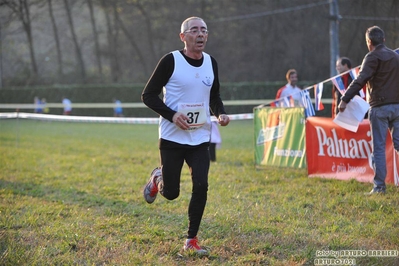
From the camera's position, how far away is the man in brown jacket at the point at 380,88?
727cm

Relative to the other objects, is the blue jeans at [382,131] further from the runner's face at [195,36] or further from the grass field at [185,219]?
the runner's face at [195,36]

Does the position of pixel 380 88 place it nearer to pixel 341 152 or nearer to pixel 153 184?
pixel 341 152

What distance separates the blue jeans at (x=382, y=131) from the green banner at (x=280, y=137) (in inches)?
95.4

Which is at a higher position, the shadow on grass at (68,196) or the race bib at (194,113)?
the race bib at (194,113)

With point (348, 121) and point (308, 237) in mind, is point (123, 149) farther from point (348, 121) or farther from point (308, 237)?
point (308, 237)

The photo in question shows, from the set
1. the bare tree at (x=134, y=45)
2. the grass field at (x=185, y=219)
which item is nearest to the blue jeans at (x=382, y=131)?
the grass field at (x=185, y=219)

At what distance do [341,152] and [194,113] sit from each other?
14.4 feet

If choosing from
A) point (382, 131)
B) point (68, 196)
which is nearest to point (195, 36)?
point (382, 131)

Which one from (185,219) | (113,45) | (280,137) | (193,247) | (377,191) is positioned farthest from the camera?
(113,45)

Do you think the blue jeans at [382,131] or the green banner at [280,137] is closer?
the blue jeans at [382,131]

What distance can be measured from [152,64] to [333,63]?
28969 mm

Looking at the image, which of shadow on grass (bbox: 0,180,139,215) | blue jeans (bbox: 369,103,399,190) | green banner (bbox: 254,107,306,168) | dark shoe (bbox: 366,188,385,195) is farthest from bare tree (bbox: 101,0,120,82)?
dark shoe (bbox: 366,188,385,195)

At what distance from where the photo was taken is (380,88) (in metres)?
7.35

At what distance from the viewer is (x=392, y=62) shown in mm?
7273
